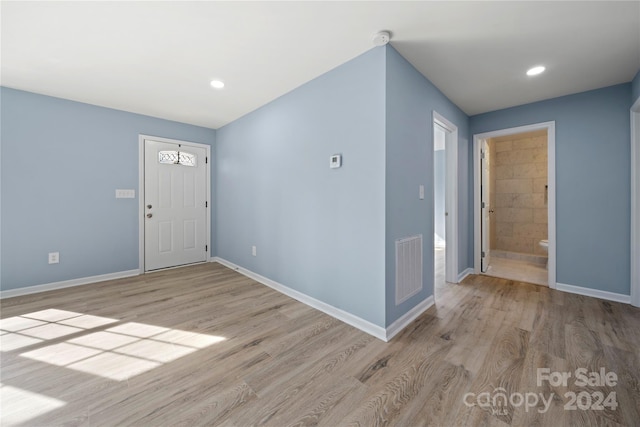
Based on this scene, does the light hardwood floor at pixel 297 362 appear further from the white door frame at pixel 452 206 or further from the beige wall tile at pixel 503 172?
the beige wall tile at pixel 503 172

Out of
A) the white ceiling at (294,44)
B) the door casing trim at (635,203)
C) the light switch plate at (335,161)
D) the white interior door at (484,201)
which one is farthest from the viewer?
the white interior door at (484,201)

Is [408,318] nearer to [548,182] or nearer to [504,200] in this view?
[548,182]

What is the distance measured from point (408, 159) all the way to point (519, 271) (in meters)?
3.27

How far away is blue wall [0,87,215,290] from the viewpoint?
300cm

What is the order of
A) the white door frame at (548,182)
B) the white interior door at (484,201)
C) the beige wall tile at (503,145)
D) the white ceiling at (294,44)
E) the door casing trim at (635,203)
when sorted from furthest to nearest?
the beige wall tile at (503,145) < the white interior door at (484,201) < the white door frame at (548,182) < the door casing trim at (635,203) < the white ceiling at (294,44)

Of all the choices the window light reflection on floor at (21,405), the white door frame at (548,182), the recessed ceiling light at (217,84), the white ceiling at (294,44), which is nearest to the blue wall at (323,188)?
the white ceiling at (294,44)

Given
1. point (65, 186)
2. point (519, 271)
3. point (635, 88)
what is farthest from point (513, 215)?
point (65, 186)

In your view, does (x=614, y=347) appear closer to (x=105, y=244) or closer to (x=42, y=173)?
(x=105, y=244)

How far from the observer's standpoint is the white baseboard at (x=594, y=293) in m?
2.78

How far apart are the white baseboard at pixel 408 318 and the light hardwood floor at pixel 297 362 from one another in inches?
2.2

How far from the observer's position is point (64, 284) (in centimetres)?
332

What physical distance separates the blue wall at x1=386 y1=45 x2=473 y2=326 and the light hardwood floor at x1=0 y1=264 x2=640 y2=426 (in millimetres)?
510

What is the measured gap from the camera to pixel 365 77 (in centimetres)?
222

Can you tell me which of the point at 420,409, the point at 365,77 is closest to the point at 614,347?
the point at 420,409
